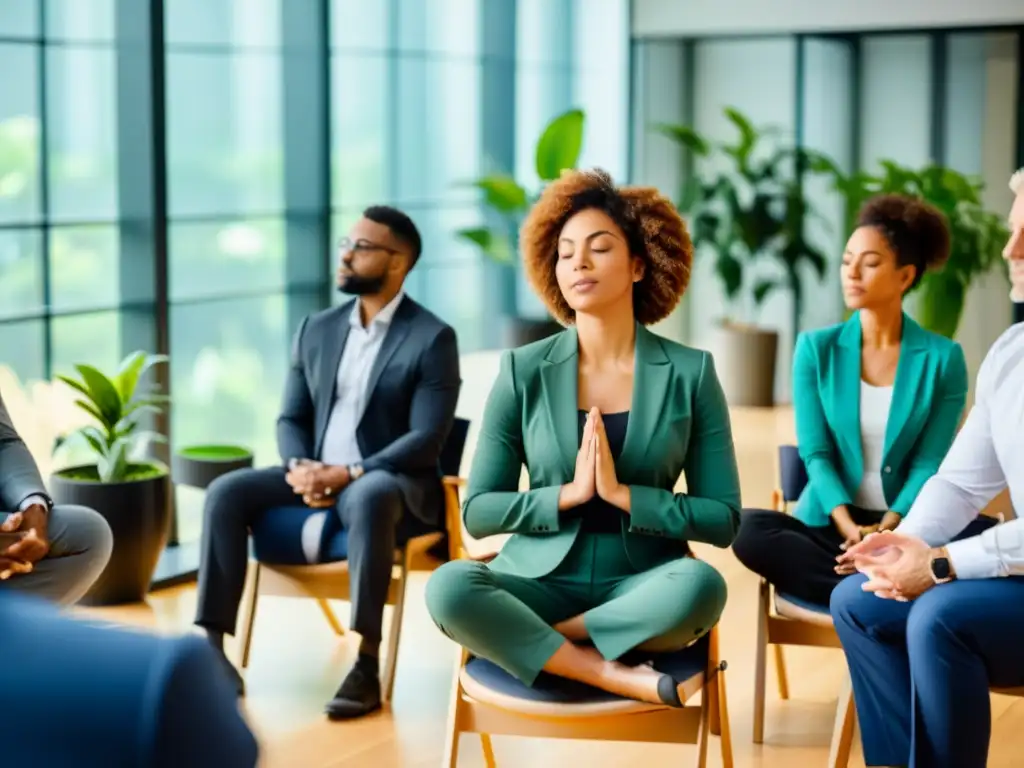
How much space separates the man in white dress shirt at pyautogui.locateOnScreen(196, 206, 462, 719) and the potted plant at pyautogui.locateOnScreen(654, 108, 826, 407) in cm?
472

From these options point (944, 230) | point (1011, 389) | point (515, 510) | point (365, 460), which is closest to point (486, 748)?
point (515, 510)

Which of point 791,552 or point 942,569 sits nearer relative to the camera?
point 942,569

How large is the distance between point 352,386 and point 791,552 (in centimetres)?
137

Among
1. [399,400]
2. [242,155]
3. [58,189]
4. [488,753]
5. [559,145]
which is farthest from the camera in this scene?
Result: [559,145]

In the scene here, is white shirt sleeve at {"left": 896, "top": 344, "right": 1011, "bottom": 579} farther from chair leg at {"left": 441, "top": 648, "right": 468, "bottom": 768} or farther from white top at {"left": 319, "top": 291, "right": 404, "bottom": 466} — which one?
white top at {"left": 319, "top": 291, "right": 404, "bottom": 466}

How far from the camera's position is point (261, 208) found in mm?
6871

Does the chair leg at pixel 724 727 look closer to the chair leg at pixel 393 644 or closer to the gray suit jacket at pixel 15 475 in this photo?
the chair leg at pixel 393 644

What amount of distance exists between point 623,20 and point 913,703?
6.72 m

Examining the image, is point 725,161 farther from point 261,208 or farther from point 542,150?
point 261,208

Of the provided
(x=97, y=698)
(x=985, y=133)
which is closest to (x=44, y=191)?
(x=985, y=133)

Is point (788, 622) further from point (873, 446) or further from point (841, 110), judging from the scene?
point (841, 110)

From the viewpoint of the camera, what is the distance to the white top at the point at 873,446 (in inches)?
154

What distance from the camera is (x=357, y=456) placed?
4348mm

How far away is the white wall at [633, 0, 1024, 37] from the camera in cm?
804
